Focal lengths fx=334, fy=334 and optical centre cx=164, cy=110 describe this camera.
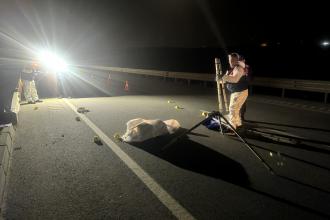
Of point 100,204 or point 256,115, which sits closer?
point 100,204

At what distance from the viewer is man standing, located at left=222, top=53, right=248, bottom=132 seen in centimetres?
812

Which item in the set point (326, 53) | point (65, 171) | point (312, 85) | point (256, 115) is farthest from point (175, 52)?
point (65, 171)

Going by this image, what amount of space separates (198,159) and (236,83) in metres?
3.01

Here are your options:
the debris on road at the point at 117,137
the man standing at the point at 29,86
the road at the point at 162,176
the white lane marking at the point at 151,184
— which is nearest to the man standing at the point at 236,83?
the road at the point at 162,176

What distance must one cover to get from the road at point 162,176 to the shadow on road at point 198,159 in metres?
0.02

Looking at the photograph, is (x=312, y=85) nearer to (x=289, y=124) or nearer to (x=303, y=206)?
(x=289, y=124)

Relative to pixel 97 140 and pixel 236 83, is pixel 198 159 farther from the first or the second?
pixel 236 83

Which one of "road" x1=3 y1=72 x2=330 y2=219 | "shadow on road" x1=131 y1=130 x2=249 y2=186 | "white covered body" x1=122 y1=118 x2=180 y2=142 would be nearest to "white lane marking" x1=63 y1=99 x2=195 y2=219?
"road" x1=3 y1=72 x2=330 y2=219

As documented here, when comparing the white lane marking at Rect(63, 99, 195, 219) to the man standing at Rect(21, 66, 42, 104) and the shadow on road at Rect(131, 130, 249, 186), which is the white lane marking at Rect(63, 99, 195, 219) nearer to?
the shadow on road at Rect(131, 130, 249, 186)

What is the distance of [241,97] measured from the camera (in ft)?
27.6

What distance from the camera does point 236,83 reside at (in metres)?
8.30

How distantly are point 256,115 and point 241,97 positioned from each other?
9.00ft

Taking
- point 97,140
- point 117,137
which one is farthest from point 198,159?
point 97,140

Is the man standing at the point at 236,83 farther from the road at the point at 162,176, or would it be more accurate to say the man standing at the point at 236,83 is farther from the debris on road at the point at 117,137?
the debris on road at the point at 117,137
